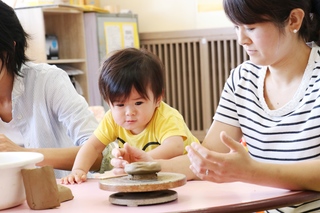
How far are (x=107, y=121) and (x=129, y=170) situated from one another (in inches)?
21.1

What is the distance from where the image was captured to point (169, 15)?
5.97 meters

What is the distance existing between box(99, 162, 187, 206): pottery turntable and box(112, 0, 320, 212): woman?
129 mm

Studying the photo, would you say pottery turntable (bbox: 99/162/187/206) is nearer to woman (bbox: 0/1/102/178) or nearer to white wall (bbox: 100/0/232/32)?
woman (bbox: 0/1/102/178)

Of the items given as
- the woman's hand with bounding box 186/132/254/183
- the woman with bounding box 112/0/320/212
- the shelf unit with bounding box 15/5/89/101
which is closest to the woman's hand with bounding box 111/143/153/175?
the woman with bounding box 112/0/320/212

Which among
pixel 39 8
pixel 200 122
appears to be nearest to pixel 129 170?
pixel 39 8

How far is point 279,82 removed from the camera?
1.71m

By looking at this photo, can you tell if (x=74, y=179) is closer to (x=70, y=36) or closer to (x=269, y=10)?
(x=269, y=10)

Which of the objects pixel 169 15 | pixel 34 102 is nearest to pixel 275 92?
pixel 34 102

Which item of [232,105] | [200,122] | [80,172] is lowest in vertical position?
[200,122]

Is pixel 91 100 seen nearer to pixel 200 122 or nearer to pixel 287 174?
pixel 200 122

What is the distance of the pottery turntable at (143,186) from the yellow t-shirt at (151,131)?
43cm

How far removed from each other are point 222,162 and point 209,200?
87 millimetres

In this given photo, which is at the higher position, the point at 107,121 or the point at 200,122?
the point at 107,121

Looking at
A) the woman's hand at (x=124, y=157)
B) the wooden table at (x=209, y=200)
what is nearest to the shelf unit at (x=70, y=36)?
the woman's hand at (x=124, y=157)
